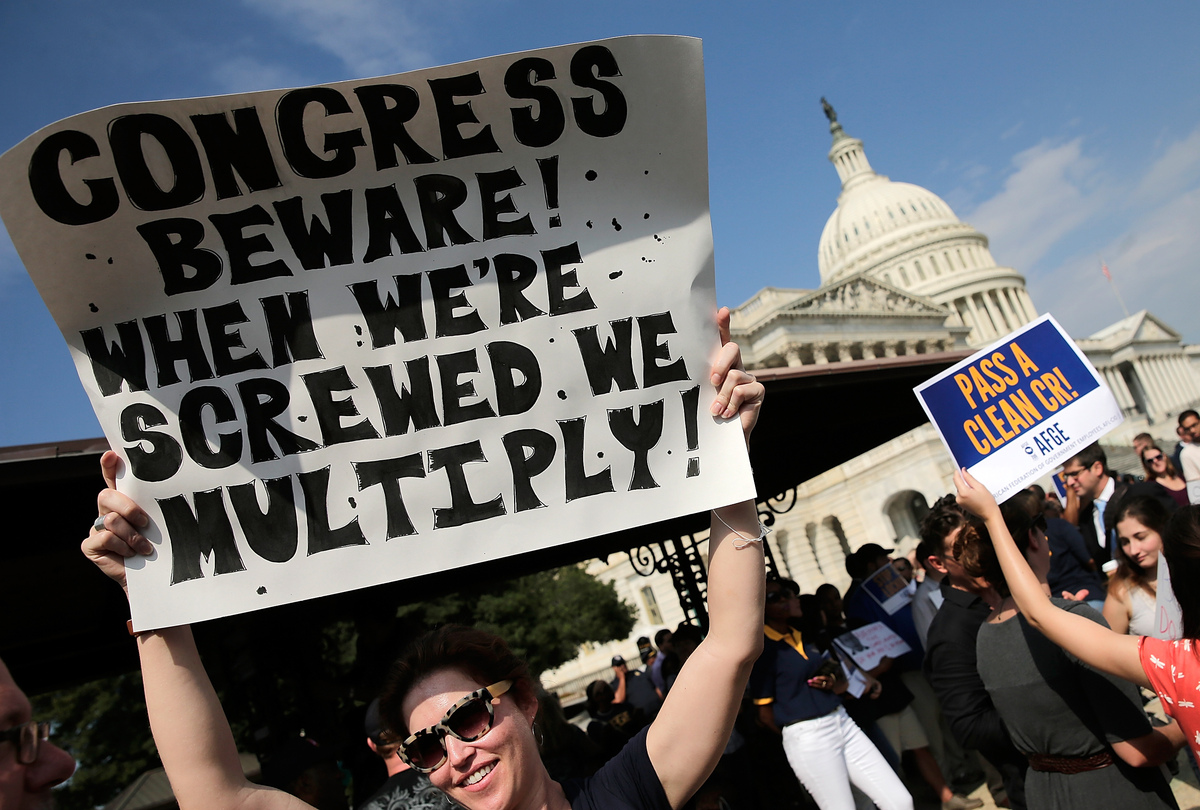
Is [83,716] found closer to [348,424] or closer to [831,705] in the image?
[831,705]

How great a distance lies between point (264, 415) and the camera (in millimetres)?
1799

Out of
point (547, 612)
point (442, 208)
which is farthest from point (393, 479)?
point (547, 612)

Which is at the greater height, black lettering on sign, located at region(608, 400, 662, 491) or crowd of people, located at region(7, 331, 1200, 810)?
black lettering on sign, located at region(608, 400, 662, 491)

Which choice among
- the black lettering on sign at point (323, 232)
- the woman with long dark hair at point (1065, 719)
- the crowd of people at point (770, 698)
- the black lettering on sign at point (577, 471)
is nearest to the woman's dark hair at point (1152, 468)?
the crowd of people at point (770, 698)

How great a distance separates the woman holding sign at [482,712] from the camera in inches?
62.7

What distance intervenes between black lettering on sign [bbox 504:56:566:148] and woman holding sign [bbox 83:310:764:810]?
567 mm

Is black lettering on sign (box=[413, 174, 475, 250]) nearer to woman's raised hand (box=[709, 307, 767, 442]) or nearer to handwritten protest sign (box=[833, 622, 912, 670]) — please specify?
woman's raised hand (box=[709, 307, 767, 442])

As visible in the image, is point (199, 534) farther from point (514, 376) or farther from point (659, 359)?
point (659, 359)

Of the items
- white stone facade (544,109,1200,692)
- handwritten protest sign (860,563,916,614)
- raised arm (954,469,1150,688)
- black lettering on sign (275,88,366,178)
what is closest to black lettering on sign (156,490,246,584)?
black lettering on sign (275,88,366,178)

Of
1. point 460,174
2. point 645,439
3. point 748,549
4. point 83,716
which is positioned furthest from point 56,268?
point 83,716

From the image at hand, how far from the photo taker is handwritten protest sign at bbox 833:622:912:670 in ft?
17.6

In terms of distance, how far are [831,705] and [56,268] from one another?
3923mm

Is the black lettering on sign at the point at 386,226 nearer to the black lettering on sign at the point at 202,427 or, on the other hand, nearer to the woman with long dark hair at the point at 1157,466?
the black lettering on sign at the point at 202,427

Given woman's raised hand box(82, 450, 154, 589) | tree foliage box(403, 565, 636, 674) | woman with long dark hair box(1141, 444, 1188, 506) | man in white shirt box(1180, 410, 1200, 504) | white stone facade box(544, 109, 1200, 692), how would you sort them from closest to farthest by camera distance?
woman's raised hand box(82, 450, 154, 589)
man in white shirt box(1180, 410, 1200, 504)
woman with long dark hair box(1141, 444, 1188, 506)
tree foliage box(403, 565, 636, 674)
white stone facade box(544, 109, 1200, 692)
